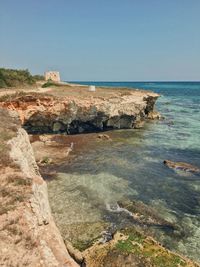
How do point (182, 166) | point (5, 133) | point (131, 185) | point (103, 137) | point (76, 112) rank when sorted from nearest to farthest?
point (5, 133) < point (131, 185) < point (182, 166) < point (103, 137) < point (76, 112)

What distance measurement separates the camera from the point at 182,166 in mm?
30797

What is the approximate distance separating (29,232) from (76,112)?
3450cm

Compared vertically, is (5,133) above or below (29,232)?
above

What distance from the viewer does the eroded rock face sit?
41.1 meters

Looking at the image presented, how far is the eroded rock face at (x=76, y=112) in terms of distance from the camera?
41094 mm

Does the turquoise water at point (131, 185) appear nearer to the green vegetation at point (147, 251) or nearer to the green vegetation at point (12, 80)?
the green vegetation at point (147, 251)

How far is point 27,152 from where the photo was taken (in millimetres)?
19219

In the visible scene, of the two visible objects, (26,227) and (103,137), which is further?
(103,137)

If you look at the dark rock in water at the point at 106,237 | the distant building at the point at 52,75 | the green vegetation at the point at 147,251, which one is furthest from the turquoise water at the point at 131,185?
the distant building at the point at 52,75

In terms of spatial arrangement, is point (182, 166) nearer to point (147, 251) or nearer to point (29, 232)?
point (147, 251)

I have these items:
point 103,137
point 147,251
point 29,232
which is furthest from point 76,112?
point 29,232

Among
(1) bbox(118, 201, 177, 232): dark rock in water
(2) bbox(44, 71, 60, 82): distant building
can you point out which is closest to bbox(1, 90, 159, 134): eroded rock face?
(1) bbox(118, 201, 177, 232): dark rock in water

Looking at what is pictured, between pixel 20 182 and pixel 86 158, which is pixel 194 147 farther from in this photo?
pixel 20 182

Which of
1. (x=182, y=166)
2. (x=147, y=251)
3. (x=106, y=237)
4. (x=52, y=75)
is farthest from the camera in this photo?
(x=52, y=75)
